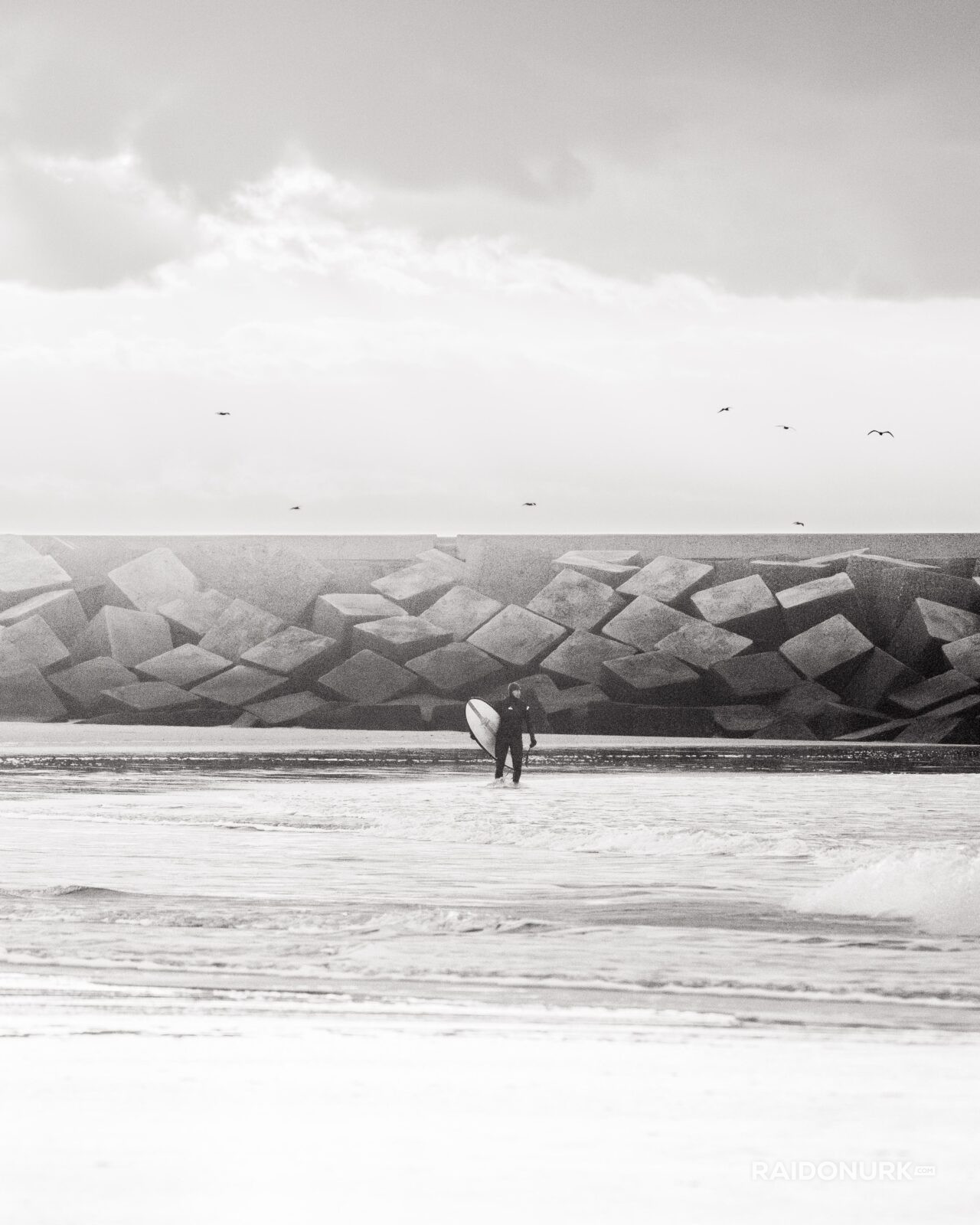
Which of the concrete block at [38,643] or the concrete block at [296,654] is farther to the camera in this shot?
the concrete block at [38,643]

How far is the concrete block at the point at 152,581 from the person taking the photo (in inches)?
1080

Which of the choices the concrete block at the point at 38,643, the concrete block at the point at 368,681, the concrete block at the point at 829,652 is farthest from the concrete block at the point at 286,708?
the concrete block at the point at 829,652

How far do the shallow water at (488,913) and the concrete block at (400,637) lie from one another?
14.1m

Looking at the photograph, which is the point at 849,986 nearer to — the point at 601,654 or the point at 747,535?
the point at 601,654

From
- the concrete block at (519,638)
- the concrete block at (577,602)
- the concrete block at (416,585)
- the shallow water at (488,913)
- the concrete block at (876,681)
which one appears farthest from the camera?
the concrete block at (416,585)

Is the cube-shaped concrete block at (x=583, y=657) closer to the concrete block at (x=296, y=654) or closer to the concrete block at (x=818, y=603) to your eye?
the concrete block at (x=818, y=603)

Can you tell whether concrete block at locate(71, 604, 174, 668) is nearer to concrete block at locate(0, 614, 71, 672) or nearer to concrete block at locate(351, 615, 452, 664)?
concrete block at locate(0, 614, 71, 672)

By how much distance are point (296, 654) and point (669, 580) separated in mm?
6981

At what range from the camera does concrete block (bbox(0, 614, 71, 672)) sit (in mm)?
26750

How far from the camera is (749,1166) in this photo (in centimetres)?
307

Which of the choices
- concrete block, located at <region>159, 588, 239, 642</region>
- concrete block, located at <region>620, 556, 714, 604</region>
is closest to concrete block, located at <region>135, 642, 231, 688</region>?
concrete block, located at <region>159, 588, 239, 642</region>

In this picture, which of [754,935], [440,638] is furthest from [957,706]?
[754,935]

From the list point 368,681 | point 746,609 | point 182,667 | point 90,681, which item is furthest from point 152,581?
point 746,609

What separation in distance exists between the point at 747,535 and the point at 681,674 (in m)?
3.51
